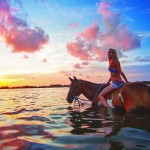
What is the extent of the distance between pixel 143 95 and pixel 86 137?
134 inches

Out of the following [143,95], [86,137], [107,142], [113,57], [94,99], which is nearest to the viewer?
[107,142]

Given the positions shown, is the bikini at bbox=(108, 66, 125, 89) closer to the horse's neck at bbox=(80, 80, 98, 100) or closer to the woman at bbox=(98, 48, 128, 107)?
the woman at bbox=(98, 48, 128, 107)

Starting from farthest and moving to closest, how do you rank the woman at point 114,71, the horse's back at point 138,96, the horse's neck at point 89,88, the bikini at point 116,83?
the horse's neck at point 89,88, the woman at point 114,71, the bikini at point 116,83, the horse's back at point 138,96

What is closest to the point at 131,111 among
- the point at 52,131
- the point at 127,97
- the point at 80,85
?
the point at 127,97

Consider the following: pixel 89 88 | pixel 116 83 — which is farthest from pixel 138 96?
pixel 89 88

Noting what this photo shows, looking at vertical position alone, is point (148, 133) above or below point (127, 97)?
below

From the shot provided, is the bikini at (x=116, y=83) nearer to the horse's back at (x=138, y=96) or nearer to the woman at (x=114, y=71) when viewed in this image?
the woman at (x=114, y=71)

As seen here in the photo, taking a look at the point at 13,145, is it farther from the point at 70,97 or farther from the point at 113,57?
the point at 70,97

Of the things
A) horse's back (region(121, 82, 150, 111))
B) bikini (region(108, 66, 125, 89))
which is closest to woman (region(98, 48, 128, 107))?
bikini (region(108, 66, 125, 89))

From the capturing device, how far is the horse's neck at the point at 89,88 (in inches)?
517

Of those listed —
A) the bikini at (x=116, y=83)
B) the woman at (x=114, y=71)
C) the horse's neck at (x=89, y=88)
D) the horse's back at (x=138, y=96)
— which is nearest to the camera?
the horse's back at (x=138, y=96)

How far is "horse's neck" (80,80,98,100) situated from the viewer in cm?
1313

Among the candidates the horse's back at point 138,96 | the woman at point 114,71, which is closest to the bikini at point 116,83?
the woman at point 114,71

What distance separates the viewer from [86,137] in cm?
536
